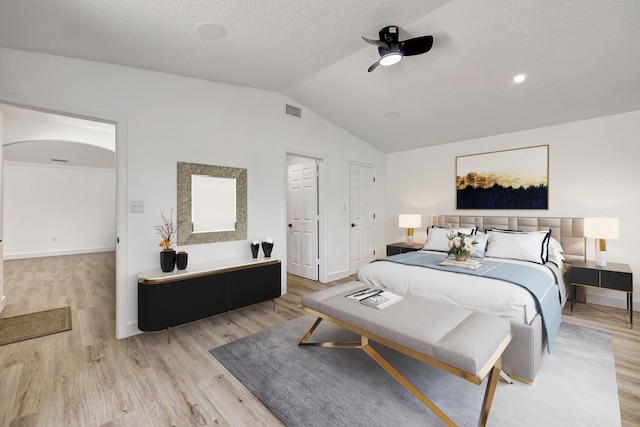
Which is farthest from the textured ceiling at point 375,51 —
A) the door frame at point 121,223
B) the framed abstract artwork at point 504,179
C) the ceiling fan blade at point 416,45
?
the door frame at point 121,223

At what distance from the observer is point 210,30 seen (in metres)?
2.32

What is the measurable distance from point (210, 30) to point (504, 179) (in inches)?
176

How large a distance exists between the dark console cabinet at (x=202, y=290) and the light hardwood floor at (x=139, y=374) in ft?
0.71

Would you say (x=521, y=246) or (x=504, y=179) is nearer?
(x=521, y=246)

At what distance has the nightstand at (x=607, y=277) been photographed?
9.80 ft

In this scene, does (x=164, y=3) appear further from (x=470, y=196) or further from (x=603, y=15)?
(x=470, y=196)

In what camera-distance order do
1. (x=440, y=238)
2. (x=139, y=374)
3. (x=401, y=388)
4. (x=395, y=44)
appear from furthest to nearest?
(x=440, y=238)
(x=395, y=44)
(x=139, y=374)
(x=401, y=388)

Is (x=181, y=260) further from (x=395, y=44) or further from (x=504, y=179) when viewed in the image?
(x=504, y=179)

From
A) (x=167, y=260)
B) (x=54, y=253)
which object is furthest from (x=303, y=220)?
(x=54, y=253)

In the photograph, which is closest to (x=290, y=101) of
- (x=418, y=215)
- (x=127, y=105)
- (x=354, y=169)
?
(x=354, y=169)

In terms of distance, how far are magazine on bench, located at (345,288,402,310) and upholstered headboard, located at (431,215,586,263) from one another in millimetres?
2925

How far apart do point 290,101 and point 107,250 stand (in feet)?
25.1

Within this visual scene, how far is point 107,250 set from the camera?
8219 millimetres

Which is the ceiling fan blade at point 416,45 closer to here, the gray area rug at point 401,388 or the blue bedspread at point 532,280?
the blue bedspread at point 532,280
